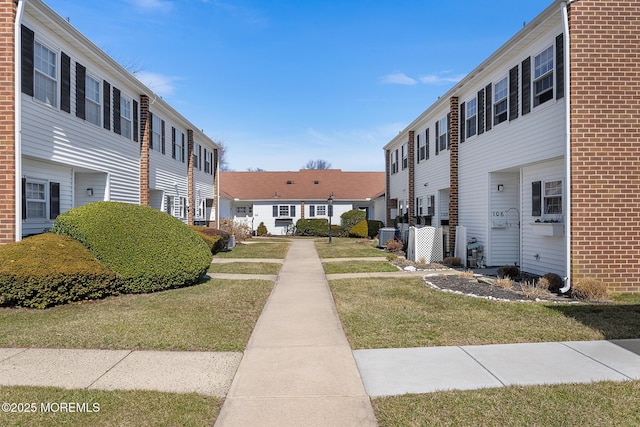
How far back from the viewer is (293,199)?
121ft

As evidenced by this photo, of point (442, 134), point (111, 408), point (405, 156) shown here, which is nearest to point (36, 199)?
point (111, 408)

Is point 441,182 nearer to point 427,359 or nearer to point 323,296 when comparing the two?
point 323,296

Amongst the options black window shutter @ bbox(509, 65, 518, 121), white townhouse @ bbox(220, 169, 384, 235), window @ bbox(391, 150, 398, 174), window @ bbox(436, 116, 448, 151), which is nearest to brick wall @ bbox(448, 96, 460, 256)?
window @ bbox(436, 116, 448, 151)

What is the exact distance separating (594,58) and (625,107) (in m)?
1.20

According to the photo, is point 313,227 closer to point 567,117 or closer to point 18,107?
point 18,107

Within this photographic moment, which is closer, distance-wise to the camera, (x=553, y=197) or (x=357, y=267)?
(x=553, y=197)

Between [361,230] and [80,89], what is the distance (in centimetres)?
2227

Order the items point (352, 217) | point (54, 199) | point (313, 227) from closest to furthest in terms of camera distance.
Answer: point (54, 199) < point (352, 217) < point (313, 227)

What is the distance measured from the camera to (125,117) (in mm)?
14961

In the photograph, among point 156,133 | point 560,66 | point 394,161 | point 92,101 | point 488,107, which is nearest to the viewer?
point 560,66

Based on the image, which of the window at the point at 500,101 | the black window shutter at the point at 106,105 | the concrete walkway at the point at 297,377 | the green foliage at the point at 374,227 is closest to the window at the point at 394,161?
the green foliage at the point at 374,227

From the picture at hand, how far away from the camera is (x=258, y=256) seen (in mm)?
18062

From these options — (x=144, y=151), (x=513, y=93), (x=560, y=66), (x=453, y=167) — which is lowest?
(x=453, y=167)

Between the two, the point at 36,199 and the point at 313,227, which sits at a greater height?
the point at 36,199
